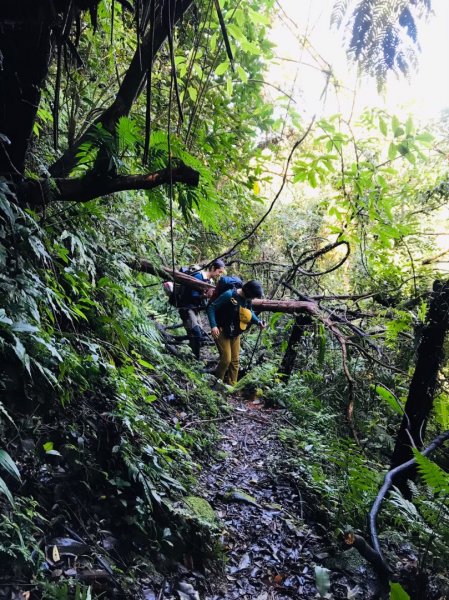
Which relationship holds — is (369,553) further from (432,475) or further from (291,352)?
(291,352)

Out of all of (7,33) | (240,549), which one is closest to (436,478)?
(240,549)

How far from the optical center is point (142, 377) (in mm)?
4418

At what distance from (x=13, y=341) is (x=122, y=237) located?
3411 mm

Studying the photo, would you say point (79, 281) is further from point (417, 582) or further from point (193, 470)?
point (417, 582)

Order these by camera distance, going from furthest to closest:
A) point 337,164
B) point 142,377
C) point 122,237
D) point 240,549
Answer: point 337,164 → point 122,237 → point 142,377 → point 240,549

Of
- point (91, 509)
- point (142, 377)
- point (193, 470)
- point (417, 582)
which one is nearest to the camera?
point (91, 509)

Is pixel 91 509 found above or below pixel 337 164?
below

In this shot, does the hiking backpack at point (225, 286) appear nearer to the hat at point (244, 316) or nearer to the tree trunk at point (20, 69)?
the hat at point (244, 316)

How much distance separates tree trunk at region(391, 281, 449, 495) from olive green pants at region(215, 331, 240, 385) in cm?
382

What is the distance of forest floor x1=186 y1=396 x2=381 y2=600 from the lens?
3010mm

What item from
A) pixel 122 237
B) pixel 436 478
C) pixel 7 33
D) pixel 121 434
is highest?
pixel 7 33

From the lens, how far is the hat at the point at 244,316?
23.3 feet

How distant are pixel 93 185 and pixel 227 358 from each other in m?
5.40

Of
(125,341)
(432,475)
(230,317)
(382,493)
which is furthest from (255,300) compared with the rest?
(432,475)
